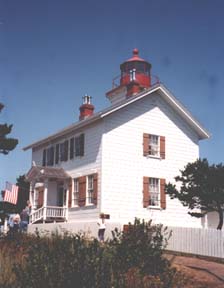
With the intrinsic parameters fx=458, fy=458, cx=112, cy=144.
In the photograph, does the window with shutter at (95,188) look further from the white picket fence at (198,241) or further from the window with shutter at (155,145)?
the white picket fence at (198,241)

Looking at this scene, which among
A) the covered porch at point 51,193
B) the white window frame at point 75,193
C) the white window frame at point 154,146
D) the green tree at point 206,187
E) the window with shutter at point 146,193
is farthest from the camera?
the covered porch at point 51,193

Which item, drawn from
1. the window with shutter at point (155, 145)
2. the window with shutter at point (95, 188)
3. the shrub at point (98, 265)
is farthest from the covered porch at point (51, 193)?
the shrub at point (98, 265)

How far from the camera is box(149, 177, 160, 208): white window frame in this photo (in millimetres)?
24156

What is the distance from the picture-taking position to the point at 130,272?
8070 millimetres

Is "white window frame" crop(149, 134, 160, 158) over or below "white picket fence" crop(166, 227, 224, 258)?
over

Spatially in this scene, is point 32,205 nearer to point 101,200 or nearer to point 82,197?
point 82,197

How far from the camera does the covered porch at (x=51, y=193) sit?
84.2ft

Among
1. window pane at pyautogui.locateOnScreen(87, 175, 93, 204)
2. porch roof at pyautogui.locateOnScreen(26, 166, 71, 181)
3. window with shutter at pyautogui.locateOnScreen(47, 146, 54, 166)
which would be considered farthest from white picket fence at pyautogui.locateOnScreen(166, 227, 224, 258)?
window with shutter at pyautogui.locateOnScreen(47, 146, 54, 166)

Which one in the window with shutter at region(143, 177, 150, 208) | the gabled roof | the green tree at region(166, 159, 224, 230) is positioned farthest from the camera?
the window with shutter at region(143, 177, 150, 208)

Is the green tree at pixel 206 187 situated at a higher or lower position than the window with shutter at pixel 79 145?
lower

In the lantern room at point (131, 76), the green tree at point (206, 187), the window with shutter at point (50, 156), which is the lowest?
the green tree at point (206, 187)

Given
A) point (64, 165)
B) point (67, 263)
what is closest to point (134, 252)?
point (67, 263)

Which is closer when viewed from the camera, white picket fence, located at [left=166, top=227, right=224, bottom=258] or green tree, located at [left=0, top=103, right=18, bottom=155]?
white picket fence, located at [left=166, top=227, right=224, bottom=258]

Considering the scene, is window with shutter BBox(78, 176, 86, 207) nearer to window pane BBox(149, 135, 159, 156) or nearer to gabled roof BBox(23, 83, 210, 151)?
gabled roof BBox(23, 83, 210, 151)
